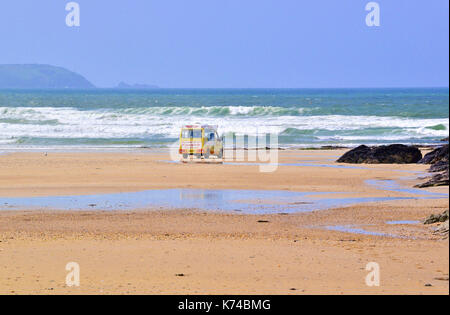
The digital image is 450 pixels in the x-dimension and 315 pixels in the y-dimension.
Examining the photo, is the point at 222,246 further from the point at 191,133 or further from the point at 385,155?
the point at 191,133

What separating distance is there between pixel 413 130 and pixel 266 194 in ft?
99.0

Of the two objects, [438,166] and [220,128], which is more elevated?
[438,166]

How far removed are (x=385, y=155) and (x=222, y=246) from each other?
14.7 meters

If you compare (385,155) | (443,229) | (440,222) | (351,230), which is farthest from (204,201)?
(385,155)

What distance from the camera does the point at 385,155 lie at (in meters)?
23.6

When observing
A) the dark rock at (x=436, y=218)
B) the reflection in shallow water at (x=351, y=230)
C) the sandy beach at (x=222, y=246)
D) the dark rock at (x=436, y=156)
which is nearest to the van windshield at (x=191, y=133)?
the dark rock at (x=436, y=156)

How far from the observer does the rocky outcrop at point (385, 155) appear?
23.5 m

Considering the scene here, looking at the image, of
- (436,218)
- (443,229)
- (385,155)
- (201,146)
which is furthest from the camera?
(201,146)

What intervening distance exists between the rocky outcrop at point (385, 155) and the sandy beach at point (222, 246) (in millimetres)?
5652
